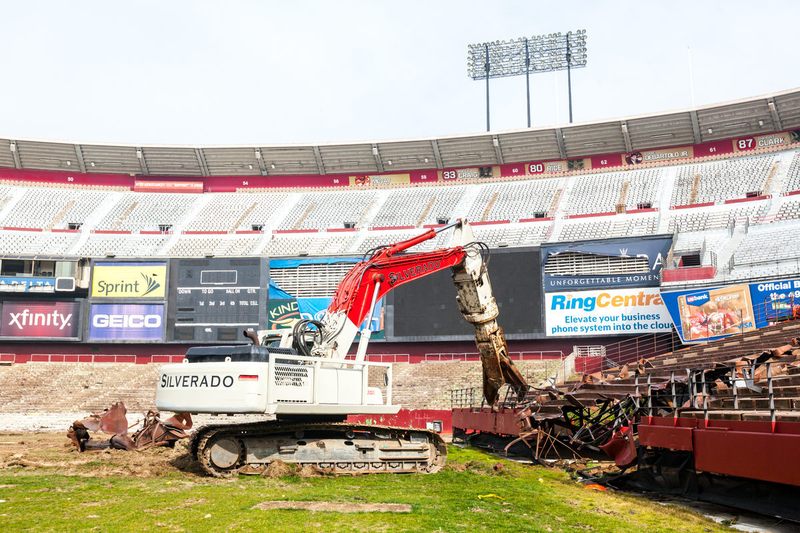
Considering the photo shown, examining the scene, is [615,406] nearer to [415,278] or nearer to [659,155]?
[415,278]

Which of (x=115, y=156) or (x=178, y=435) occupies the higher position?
(x=115, y=156)

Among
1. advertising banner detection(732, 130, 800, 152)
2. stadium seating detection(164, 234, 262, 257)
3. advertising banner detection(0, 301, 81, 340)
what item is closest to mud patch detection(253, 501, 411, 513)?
stadium seating detection(164, 234, 262, 257)

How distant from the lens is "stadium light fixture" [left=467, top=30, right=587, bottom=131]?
62844 mm

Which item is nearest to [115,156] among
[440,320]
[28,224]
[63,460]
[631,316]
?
[28,224]

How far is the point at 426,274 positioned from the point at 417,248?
1117 inches

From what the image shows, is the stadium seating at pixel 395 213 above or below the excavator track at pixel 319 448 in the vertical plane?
above

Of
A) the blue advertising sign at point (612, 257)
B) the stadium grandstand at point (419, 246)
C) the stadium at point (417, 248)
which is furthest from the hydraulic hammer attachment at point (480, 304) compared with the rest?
the blue advertising sign at point (612, 257)

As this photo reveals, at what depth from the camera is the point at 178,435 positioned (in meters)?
19.1

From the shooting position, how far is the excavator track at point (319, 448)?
13.5 meters

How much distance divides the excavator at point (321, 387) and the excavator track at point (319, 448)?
0.02m

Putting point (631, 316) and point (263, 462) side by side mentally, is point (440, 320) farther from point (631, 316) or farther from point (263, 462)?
point (263, 462)

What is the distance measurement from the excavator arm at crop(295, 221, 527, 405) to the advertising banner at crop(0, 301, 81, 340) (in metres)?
31.7

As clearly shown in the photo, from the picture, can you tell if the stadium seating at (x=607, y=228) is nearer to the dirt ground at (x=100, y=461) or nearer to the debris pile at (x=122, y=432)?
the debris pile at (x=122, y=432)

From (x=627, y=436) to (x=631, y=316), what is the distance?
83.0 ft
